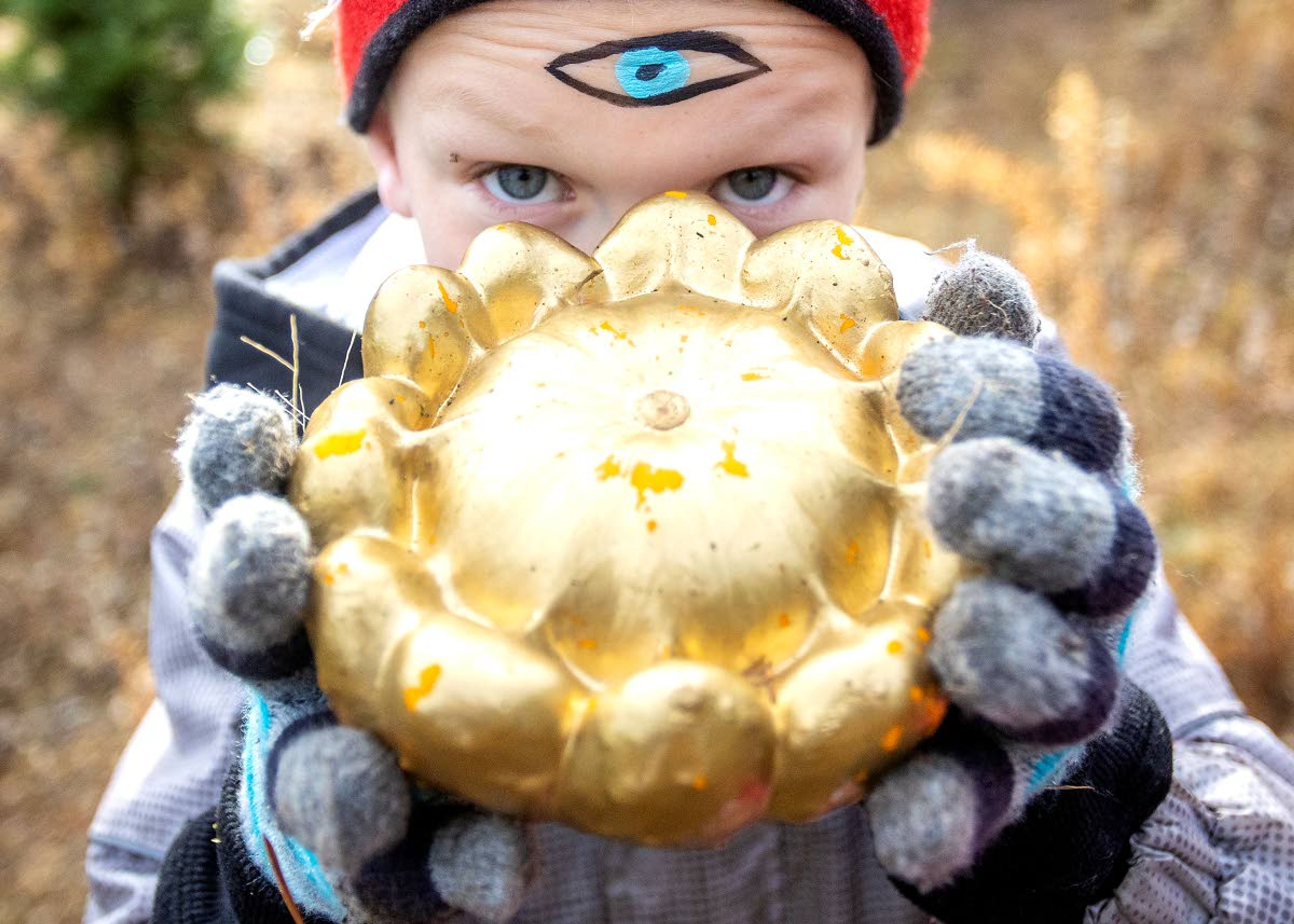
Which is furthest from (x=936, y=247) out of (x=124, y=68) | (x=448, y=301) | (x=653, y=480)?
(x=653, y=480)

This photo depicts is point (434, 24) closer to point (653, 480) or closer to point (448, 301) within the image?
point (448, 301)

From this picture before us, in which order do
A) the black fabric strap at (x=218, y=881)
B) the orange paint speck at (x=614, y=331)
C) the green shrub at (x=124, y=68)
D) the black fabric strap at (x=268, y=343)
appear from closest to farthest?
the orange paint speck at (x=614, y=331) → the black fabric strap at (x=218, y=881) → the black fabric strap at (x=268, y=343) → the green shrub at (x=124, y=68)

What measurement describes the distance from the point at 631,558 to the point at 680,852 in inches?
22.0

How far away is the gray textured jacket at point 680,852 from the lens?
101 centimetres

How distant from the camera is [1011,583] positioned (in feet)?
1.97

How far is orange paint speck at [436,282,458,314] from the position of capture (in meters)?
0.77

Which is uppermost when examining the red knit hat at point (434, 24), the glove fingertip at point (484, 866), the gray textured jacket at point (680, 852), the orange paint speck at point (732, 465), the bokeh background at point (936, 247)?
the red knit hat at point (434, 24)

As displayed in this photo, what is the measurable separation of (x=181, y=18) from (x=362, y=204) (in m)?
2.42

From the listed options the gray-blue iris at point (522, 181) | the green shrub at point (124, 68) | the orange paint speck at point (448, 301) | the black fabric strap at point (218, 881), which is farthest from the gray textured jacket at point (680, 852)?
the green shrub at point (124, 68)

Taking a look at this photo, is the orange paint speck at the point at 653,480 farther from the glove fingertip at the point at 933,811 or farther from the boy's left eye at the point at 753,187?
the boy's left eye at the point at 753,187

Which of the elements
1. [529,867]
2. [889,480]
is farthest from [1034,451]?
[529,867]

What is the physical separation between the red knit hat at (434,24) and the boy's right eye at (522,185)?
0.47 feet

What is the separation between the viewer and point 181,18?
3445mm

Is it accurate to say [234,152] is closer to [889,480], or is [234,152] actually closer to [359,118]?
[359,118]
